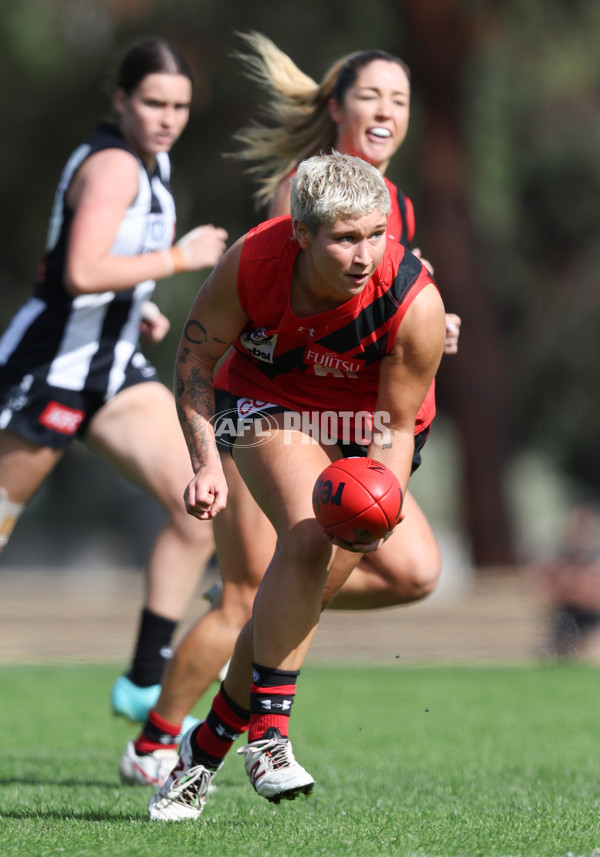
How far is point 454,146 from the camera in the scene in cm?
1576

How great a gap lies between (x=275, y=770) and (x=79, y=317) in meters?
2.43

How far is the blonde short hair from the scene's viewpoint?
317cm

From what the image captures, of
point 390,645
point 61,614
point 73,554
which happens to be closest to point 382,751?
point 390,645

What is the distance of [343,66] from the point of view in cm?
462

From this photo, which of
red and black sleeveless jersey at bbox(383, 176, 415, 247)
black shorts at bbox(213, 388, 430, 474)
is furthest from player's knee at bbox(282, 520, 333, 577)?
red and black sleeveless jersey at bbox(383, 176, 415, 247)

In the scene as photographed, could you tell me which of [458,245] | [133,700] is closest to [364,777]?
[133,700]

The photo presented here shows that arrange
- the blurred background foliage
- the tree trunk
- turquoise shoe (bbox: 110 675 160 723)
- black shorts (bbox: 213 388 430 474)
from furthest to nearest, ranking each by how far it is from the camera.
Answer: the tree trunk, the blurred background foliage, turquoise shoe (bbox: 110 675 160 723), black shorts (bbox: 213 388 430 474)

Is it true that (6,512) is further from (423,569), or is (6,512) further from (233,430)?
(423,569)

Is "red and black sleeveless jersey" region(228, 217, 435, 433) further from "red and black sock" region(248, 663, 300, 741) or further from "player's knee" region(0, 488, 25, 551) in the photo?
"player's knee" region(0, 488, 25, 551)

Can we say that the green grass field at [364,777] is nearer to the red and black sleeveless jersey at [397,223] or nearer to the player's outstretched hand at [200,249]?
the red and black sleeveless jersey at [397,223]

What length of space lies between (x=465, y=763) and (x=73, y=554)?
87.0 feet

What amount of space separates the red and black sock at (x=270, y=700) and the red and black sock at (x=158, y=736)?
114cm

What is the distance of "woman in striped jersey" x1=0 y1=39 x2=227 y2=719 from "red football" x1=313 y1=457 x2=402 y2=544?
5.38 ft

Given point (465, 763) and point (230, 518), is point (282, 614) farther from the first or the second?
point (465, 763)
